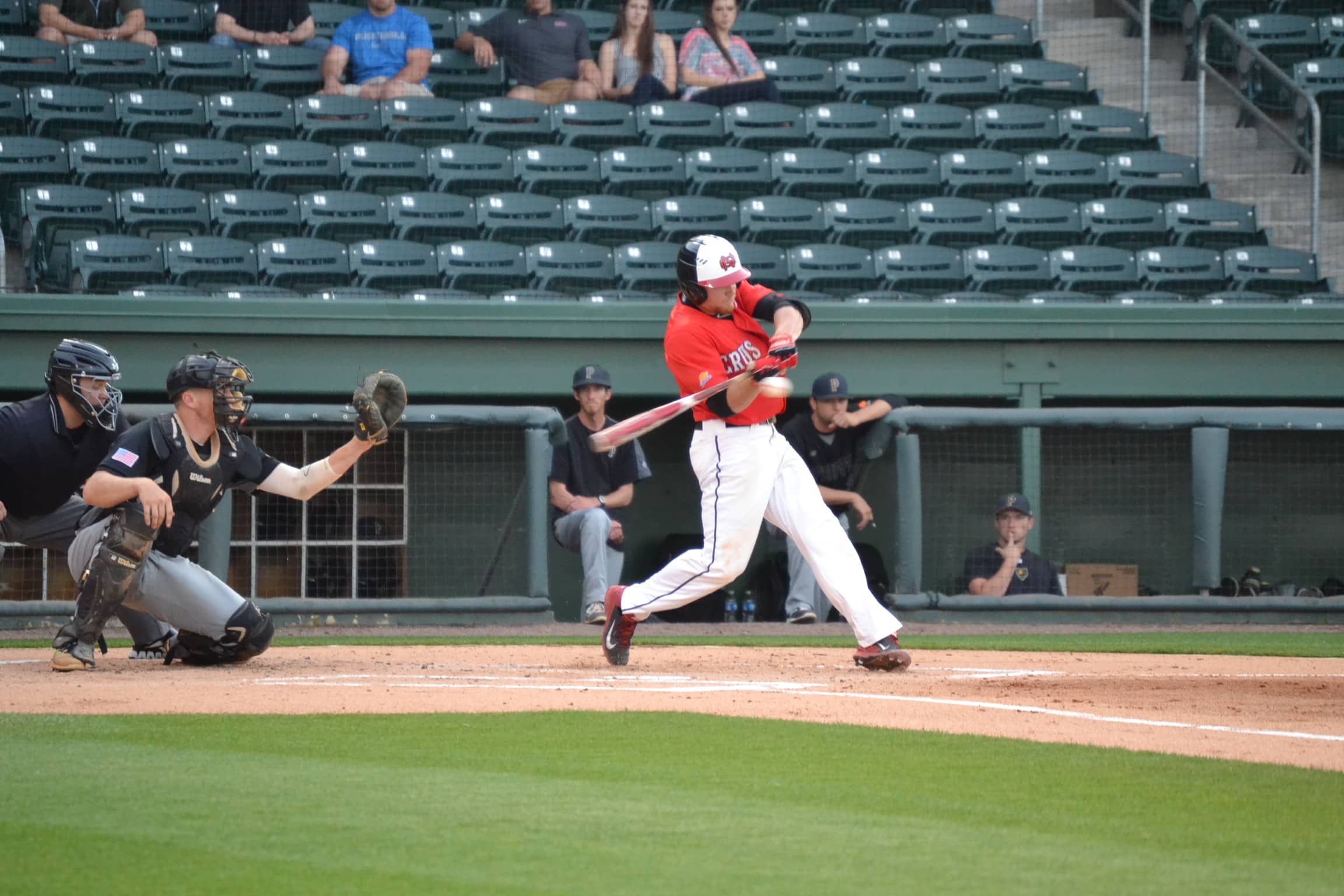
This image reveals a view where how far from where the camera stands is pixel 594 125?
13109mm

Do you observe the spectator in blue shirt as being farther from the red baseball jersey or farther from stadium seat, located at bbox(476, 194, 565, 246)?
the red baseball jersey

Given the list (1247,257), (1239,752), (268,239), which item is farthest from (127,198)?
(1239,752)

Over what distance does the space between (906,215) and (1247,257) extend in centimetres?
256

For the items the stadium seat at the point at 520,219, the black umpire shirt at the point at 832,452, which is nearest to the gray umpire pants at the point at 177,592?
the black umpire shirt at the point at 832,452

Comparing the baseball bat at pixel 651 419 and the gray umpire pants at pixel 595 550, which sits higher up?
the baseball bat at pixel 651 419

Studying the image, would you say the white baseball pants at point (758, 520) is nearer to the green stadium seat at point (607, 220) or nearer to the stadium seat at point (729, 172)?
the green stadium seat at point (607, 220)

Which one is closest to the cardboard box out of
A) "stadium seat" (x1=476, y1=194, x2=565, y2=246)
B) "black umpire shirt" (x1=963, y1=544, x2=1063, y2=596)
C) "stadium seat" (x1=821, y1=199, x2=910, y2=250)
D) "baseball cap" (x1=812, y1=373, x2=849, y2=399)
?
"black umpire shirt" (x1=963, y1=544, x2=1063, y2=596)

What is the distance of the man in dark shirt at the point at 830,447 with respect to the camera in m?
9.34

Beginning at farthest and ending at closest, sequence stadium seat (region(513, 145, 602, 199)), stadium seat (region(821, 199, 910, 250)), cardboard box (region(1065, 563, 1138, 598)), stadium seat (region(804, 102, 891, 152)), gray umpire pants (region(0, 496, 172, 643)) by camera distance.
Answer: stadium seat (region(804, 102, 891, 152)), stadium seat (region(513, 145, 602, 199)), stadium seat (region(821, 199, 910, 250)), cardboard box (region(1065, 563, 1138, 598)), gray umpire pants (region(0, 496, 172, 643))

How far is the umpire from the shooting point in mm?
6668

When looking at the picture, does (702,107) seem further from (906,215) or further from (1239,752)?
(1239,752)

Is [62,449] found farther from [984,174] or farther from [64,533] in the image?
[984,174]

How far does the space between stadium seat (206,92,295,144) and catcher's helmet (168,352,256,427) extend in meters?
6.60

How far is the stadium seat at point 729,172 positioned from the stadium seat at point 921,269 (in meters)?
1.29
